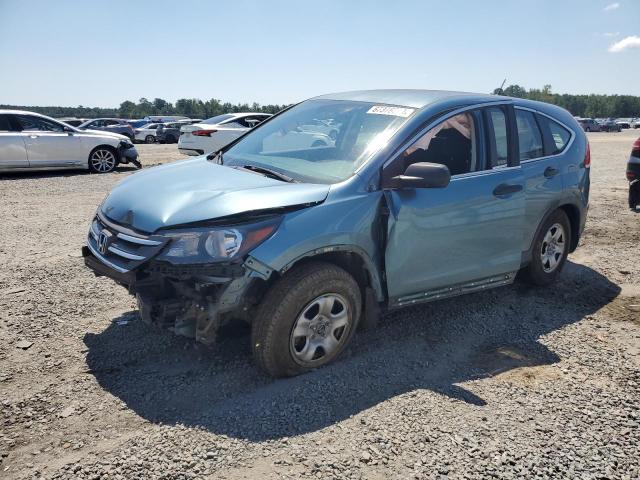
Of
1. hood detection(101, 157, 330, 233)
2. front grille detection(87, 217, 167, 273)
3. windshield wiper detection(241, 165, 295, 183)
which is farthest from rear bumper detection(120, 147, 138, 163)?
front grille detection(87, 217, 167, 273)

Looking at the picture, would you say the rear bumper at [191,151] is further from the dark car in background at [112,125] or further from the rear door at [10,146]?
the dark car in background at [112,125]

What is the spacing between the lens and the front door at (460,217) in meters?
3.82

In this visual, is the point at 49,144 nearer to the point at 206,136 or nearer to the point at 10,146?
the point at 10,146

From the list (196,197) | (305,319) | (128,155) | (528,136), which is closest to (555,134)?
(528,136)

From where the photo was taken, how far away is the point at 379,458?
279 centimetres

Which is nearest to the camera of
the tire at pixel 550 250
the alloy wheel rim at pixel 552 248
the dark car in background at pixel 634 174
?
the tire at pixel 550 250

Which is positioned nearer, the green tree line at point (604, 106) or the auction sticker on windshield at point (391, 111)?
the auction sticker on windshield at point (391, 111)

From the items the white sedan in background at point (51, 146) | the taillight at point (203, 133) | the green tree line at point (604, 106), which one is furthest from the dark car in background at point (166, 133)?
the green tree line at point (604, 106)

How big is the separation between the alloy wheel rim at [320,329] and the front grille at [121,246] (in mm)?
1002

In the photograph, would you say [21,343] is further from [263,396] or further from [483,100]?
[483,100]

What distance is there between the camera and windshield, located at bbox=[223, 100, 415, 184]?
385 centimetres

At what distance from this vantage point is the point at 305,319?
346cm

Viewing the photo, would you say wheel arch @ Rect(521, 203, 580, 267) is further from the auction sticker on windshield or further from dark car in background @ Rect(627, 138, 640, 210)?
dark car in background @ Rect(627, 138, 640, 210)

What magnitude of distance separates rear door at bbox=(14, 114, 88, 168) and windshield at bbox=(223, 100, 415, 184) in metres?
9.50
